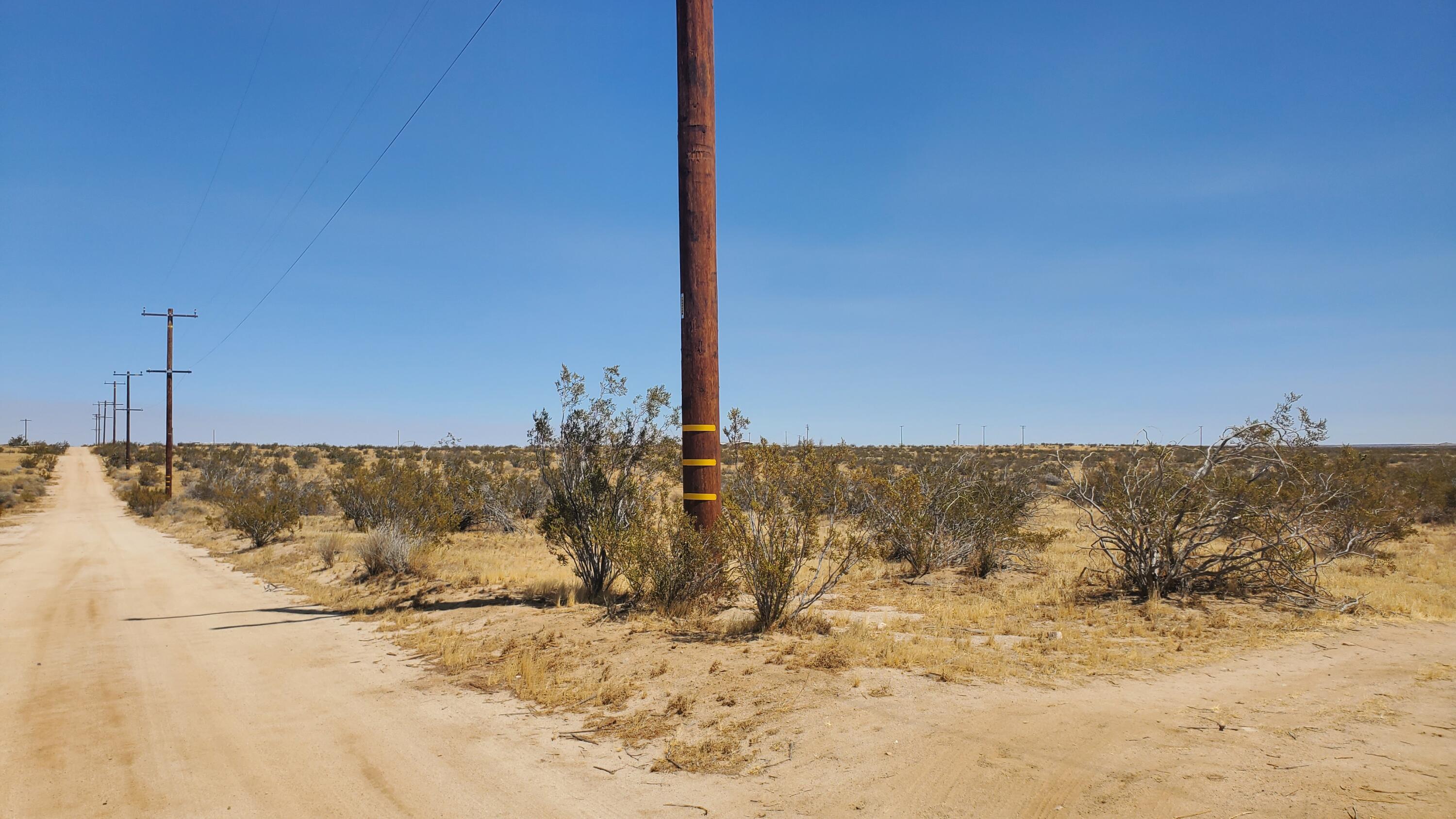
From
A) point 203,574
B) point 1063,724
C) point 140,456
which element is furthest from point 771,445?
point 140,456

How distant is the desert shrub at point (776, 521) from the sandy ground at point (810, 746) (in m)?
2.00

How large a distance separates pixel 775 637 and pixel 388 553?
9.61 meters

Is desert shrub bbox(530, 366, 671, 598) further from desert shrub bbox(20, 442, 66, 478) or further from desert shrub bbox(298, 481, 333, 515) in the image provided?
desert shrub bbox(20, 442, 66, 478)

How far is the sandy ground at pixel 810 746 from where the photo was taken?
509 centimetres

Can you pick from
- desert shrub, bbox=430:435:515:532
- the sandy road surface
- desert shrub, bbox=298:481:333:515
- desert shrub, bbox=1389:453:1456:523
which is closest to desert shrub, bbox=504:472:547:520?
desert shrub, bbox=430:435:515:532

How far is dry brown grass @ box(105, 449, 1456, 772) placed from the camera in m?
7.02

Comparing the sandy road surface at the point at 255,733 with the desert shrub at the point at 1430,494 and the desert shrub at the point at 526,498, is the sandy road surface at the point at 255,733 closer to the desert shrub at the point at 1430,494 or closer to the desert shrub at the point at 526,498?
the desert shrub at the point at 526,498

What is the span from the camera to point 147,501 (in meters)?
36.5

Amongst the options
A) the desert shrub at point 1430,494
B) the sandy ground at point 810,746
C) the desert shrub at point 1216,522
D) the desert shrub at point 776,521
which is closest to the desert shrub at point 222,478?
the sandy ground at point 810,746

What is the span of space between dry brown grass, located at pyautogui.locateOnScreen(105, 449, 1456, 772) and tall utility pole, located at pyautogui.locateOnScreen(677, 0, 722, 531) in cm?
189

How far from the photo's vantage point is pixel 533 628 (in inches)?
404

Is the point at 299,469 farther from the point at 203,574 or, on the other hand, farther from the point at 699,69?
the point at 699,69

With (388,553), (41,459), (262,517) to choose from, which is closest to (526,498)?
(262,517)

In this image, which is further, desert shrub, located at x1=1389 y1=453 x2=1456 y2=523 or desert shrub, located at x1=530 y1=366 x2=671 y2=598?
desert shrub, located at x1=1389 y1=453 x2=1456 y2=523
